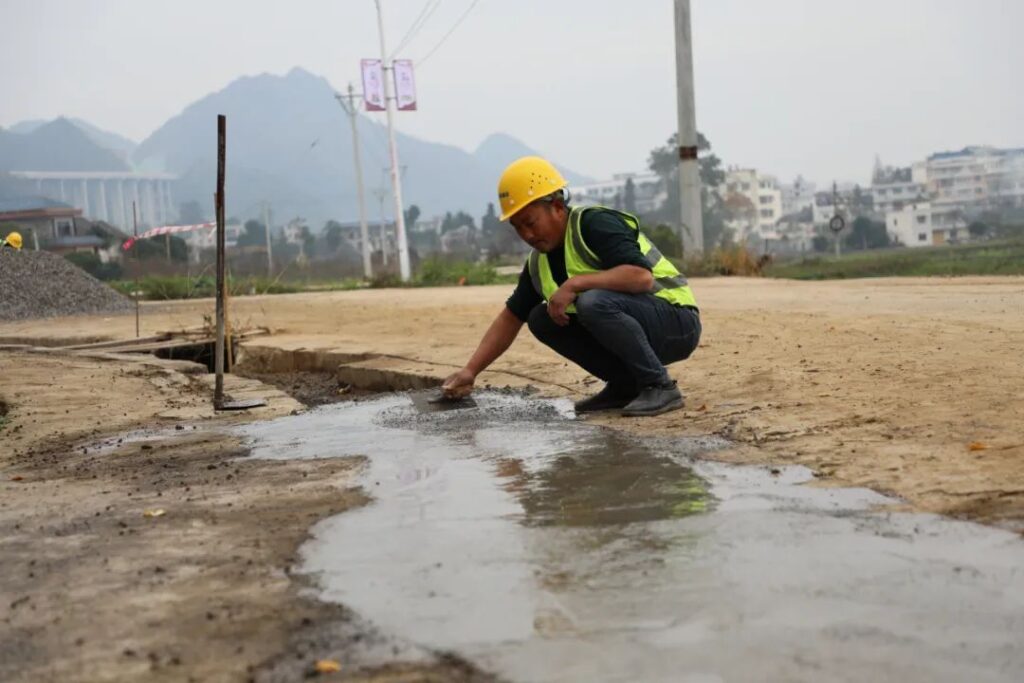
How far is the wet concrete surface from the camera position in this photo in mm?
2559

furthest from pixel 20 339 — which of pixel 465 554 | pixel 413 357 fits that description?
pixel 465 554

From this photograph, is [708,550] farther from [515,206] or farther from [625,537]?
[515,206]

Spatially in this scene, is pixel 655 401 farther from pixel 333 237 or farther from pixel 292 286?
pixel 333 237

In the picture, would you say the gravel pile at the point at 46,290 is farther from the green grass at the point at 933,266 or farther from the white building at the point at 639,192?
the white building at the point at 639,192

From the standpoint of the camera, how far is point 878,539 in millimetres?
3381

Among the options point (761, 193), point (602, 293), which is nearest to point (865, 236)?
point (602, 293)

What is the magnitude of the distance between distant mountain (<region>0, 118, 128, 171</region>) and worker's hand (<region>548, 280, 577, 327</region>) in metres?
112

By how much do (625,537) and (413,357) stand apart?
5855 mm

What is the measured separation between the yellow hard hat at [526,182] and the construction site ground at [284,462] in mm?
1028

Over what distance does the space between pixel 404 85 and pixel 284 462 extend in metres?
39.3

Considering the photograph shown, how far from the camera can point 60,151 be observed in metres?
127

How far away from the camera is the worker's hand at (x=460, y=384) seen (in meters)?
6.39

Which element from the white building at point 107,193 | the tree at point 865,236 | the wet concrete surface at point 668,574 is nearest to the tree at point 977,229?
the tree at point 865,236

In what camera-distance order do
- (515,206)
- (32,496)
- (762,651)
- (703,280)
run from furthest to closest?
(703,280) < (515,206) < (32,496) < (762,651)
